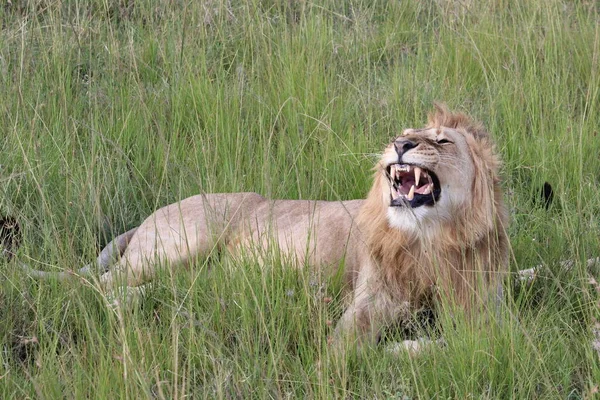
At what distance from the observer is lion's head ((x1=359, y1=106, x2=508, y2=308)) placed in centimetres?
355

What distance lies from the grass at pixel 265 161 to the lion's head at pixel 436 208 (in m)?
0.24

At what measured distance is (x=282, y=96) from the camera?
5207mm

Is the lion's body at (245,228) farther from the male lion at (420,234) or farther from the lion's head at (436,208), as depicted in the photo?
the lion's head at (436,208)

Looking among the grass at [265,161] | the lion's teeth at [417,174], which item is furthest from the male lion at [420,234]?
the grass at [265,161]

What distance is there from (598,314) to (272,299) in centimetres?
107

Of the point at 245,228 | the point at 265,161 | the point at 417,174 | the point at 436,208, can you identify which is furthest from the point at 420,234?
the point at 245,228

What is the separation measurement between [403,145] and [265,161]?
0.50 m

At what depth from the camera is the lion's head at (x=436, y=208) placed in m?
3.55

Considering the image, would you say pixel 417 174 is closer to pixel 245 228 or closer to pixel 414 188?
pixel 414 188

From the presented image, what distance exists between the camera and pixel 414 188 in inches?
141

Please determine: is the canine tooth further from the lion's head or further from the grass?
the grass

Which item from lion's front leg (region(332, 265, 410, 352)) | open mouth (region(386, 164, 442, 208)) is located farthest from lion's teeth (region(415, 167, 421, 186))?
lion's front leg (region(332, 265, 410, 352))

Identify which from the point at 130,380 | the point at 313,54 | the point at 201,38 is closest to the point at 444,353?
the point at 130,380

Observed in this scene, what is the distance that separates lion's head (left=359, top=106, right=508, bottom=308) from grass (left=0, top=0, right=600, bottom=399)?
240 millimetres
